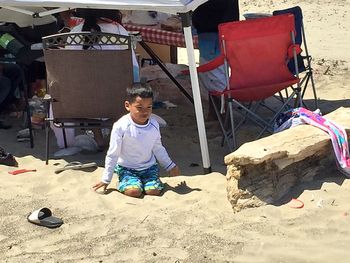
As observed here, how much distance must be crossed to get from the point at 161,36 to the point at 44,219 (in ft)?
11.6

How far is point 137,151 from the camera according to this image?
4.70 meters

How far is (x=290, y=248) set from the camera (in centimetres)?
374

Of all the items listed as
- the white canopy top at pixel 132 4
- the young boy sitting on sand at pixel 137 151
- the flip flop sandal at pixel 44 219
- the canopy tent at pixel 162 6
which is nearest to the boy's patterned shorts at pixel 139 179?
the young boy sitting on sand at pixel 137 151

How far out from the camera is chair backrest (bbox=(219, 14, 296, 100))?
5504 mm

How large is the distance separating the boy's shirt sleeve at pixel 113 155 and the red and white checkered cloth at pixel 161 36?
105 inches

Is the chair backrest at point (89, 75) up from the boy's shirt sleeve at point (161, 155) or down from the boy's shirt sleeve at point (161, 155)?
up

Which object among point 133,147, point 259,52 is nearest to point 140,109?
point 133,147

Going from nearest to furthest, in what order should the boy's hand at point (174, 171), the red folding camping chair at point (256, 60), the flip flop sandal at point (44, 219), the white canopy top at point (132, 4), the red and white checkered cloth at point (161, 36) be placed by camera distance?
the flip flop sandal at point (44, 219), the white canopy top at point (132, 4), the boy's hand at point (174, 171), the red folding camping chair at point (256, 60), the red and white checkered cloth at point (161, 36)

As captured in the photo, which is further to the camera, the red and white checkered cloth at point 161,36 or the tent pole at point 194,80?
the red and white checkered cloth at point 161,36

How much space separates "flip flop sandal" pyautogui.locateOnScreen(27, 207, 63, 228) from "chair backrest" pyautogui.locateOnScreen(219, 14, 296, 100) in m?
2.06

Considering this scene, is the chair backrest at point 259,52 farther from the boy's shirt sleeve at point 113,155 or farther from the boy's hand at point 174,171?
the boy's shirt sleeve at point 113,155

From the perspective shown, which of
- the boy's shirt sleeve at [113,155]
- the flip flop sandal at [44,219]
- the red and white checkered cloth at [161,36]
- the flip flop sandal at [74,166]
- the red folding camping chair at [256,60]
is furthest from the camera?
the red and white checkered cloth at [161,36]

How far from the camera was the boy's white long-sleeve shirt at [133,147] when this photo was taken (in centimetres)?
457

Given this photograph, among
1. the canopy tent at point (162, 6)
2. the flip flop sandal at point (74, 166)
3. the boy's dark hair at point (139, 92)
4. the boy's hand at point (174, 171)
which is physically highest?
the canopy tent at point (162, 6)
